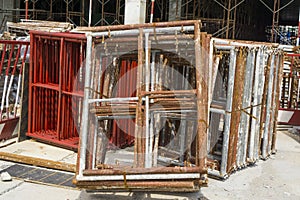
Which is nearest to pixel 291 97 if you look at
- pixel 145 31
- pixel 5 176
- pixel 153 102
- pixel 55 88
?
pixel 55 88

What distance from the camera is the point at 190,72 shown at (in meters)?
5.86

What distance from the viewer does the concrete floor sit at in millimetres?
4895

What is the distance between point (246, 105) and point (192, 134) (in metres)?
0.94

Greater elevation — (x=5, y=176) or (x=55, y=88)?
(x=55, y=88)

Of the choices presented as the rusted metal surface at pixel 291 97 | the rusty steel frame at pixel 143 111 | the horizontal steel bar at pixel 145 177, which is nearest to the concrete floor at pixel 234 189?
the rusty steel frame at pixel 143 111

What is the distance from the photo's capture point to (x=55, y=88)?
6.57m

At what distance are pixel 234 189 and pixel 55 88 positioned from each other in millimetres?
3238

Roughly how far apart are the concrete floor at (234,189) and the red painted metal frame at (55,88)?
1049 mm

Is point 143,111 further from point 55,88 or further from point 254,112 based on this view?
point 55,88

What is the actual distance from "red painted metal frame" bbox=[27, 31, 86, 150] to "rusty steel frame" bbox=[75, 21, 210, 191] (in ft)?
4.53

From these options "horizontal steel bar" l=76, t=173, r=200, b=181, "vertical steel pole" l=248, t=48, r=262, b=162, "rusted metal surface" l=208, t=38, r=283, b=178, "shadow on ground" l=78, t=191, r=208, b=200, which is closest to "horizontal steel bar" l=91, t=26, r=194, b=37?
"rusted metal surface" l=208, t=38, r=283, b=178

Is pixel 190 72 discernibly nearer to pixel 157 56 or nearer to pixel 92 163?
pixel 157 56

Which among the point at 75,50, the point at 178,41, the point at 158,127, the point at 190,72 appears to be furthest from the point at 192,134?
the point at 75,50

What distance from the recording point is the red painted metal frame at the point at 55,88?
644cm
